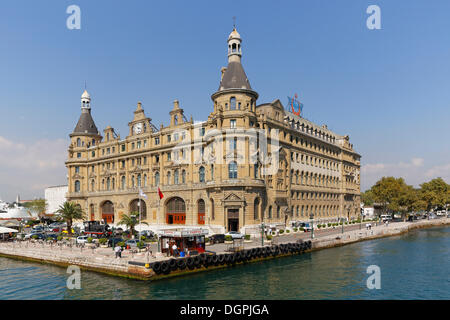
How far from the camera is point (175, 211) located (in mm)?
Result: 83875

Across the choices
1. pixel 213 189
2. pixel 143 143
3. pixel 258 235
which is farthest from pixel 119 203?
pixel 258 235

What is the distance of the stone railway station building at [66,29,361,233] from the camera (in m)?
71.0

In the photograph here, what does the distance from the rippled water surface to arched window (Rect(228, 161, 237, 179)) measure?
21898 millimetres

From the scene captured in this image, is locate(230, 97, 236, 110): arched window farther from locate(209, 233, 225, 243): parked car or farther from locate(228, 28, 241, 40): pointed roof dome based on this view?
locate(209, 233, 225, 243): parked car

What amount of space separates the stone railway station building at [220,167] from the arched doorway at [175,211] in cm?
23

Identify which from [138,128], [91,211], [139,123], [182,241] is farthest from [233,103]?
[91,211]

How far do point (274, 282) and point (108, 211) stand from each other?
72451 mm

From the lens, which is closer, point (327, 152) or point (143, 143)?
point (143, 143)

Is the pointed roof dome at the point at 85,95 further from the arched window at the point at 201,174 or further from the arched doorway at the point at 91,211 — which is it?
the arched window at the point at 201,174

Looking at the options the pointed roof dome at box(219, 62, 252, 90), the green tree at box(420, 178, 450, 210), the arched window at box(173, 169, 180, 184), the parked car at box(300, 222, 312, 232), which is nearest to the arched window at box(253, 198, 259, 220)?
the parked car at box(300, 222, 312, 232)

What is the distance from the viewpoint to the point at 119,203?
315 ft

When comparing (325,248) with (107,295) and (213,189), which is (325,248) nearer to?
(213,189)

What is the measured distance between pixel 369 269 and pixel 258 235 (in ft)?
91.2

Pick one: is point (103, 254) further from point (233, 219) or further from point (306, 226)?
point (306, 226)
